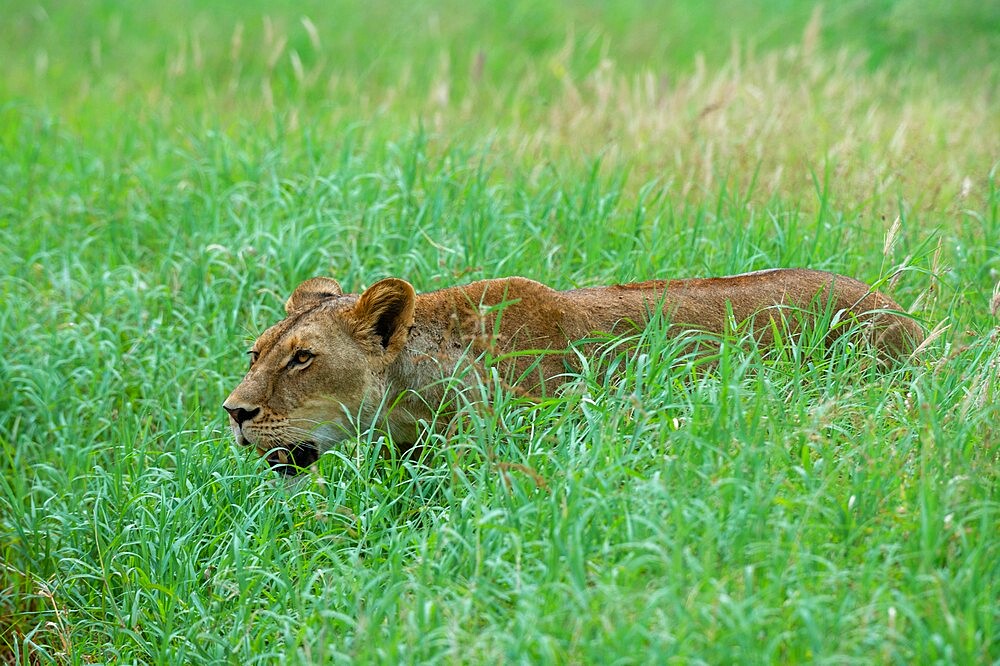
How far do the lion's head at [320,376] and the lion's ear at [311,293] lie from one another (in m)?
0.24

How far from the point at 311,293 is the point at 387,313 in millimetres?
534

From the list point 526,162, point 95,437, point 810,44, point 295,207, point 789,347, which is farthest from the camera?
point 810,44

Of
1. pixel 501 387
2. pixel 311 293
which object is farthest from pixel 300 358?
pixel 501 387

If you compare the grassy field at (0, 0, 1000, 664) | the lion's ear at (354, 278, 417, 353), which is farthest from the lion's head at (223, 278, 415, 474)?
the grassy field at (0, 0, 1000, 664)

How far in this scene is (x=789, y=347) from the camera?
15.3ft

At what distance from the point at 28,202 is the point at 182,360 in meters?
2.80

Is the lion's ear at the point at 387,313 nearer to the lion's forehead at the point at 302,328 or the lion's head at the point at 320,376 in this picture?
the lion's head at the point at 320,376

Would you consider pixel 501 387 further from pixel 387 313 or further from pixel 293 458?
pixel 293 458

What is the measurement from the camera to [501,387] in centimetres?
448

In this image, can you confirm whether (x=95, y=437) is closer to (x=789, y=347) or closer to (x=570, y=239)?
(x=570, y=239)

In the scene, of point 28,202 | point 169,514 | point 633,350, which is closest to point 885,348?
point 633,350

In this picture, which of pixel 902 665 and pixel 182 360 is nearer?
pixel 902 665

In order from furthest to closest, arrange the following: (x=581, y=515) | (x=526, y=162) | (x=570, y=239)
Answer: (x=526, y=162)
(x=570, y=239)
(x=581, y=515)

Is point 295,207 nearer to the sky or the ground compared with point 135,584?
nearer to the sky
